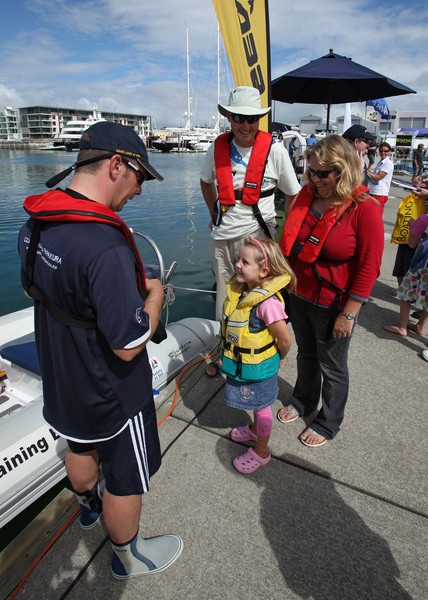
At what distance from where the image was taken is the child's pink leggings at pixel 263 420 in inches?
86.6

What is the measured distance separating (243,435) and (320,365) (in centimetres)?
71

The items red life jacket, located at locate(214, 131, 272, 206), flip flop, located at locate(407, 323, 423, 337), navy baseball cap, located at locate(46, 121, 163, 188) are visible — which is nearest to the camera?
navy baseball cap, located at locate(46, 121, 163, 188)

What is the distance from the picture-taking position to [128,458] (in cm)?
151

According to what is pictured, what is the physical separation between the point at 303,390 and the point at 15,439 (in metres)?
1.96

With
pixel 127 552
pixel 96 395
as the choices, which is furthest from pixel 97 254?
pixel 127 552

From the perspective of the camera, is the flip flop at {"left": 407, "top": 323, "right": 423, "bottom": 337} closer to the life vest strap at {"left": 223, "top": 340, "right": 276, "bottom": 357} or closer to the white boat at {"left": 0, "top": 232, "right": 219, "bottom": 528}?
the white boat at {"left": 0, "top": 232, "right": 219, "bottom": 528}

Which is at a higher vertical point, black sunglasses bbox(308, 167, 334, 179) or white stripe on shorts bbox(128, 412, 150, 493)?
black sunglasses bbox(308, 167, 334, 179)

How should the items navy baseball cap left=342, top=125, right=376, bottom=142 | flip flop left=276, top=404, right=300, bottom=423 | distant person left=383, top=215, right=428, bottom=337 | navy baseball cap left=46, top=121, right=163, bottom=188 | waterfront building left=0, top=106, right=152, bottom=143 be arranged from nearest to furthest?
navy baseball cap left=46, top=121, right=163, bottom=188
flip flop left=276, top=404, right=300, bottom=423
distant person left=383, top=215, right=428, bottom=337
navy baseball cap left=342, top=125, right=376, bottom=142
waterfront building left=0, top=106, right=152, bottom=143

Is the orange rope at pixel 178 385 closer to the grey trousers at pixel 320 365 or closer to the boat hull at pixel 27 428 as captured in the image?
the boat hull at pixel 27 428

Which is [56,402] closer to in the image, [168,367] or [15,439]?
[15,439]

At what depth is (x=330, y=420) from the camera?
8.33 feet

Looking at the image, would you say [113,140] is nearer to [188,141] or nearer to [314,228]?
[314,228]

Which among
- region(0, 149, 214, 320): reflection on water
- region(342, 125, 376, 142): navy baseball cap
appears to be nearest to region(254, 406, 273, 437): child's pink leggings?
region(342, 125, 376, 142): navy baseball cap

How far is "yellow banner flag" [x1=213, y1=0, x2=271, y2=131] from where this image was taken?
391cm
